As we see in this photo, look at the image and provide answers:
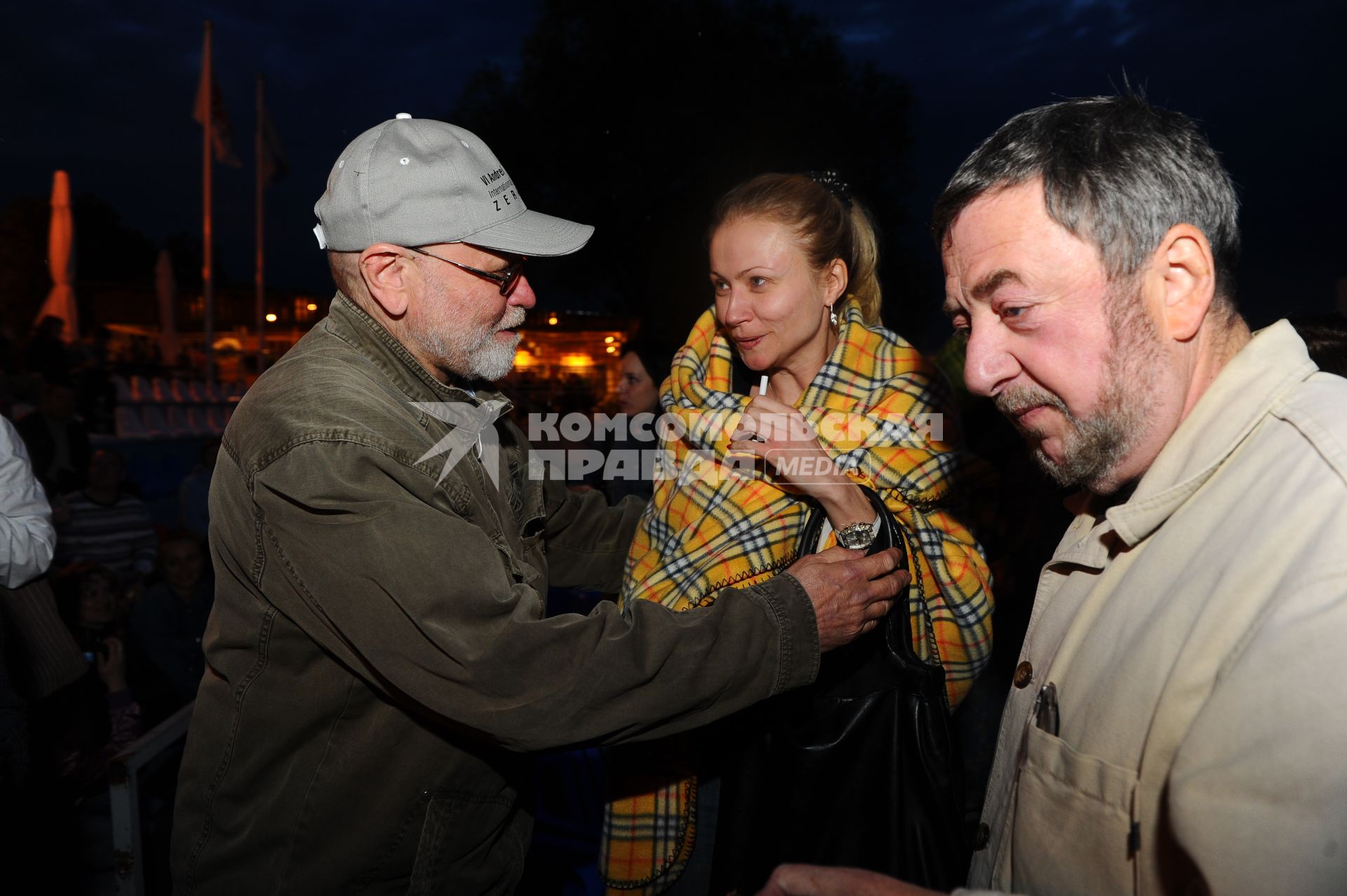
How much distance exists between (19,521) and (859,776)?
9.67ft

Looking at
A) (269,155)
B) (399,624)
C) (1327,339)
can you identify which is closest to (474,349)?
(399,624)

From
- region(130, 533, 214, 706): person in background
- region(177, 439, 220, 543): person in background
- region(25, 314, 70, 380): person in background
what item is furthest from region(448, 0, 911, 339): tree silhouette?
region(130, 533, 214, 706): person in background

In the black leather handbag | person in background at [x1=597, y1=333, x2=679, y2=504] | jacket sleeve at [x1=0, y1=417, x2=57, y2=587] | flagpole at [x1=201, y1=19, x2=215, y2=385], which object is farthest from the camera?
flagpole at [x1=201, y1=19, x2=215, y2=385]

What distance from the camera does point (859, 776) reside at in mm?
2098

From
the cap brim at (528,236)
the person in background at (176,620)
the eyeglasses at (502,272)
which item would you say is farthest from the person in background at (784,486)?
the person in background at (176,620)

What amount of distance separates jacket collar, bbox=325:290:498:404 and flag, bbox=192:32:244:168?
18.1 m

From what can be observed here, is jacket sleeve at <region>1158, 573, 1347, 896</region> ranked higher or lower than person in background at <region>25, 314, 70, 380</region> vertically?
higher

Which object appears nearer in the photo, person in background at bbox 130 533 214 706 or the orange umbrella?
person in background at bbox 130 533 214 706

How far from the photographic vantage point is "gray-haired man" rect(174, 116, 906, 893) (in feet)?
5.41

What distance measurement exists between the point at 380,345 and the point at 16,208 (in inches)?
1745

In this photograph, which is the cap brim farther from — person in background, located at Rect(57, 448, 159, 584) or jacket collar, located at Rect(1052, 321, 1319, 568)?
person in background, located at Rect(57, 448, 159, 584)

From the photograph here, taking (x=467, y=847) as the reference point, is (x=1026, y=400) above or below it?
above

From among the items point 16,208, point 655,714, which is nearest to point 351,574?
point 655,714

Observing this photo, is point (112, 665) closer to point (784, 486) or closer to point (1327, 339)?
point (784, 486)
